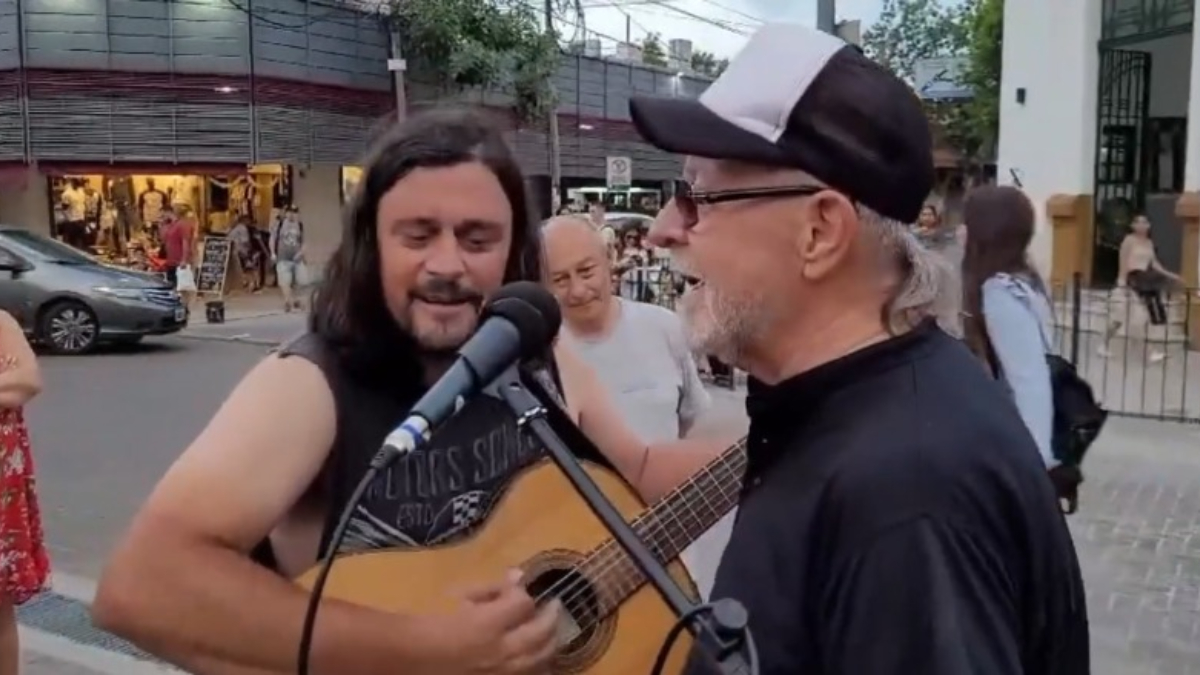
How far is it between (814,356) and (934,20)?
60.0m

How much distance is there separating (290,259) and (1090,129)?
12.3 m

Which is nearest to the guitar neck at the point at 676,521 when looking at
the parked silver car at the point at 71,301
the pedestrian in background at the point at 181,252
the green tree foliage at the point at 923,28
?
the parked silver car at the point at 71,301

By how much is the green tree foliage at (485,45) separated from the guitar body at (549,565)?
78.2 feet

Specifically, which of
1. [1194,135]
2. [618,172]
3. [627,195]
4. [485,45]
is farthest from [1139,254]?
[627,195]

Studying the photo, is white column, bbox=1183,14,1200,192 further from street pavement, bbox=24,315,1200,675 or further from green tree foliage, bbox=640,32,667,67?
green tree foliage, bbox=640,32,667,67

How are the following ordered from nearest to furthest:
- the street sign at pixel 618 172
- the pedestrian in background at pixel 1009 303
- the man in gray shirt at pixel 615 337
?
the man in gray shirt at pixel 615 337 → the pedestrian in background at pixel 1009 303 → the street sign at pixel 618 172

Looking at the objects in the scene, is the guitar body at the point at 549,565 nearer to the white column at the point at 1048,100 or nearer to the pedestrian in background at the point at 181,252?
the white column at the point at 1048,100

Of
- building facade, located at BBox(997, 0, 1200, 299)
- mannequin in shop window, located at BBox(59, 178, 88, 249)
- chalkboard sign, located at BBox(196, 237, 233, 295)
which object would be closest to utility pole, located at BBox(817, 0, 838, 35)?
building facade, located at BBox(997, 0, 1200, 299)

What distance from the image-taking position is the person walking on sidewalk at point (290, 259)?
2075cm

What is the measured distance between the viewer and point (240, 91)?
2322cm

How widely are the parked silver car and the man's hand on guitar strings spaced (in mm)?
14997

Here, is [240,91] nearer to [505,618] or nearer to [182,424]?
[182,424]

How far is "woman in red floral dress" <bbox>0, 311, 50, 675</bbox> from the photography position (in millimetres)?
4434

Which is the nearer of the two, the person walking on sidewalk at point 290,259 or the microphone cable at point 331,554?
the microphone cable at point 331,554
